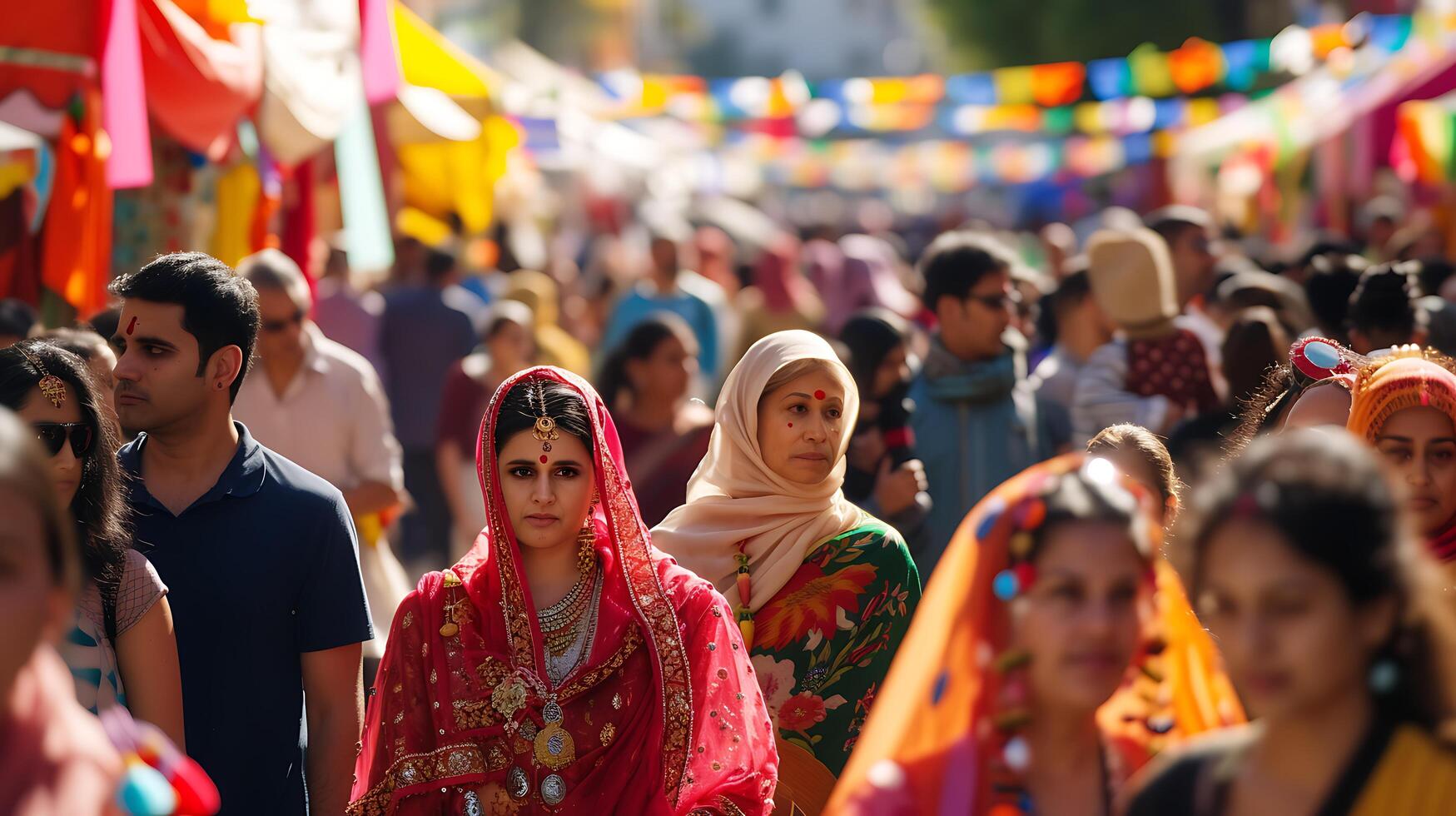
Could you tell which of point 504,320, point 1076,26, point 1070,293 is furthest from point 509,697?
point 1076,26

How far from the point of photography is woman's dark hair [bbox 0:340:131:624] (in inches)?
131

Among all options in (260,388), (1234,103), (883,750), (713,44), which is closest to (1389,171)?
(1234,103)

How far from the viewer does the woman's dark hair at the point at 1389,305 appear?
5793 mm

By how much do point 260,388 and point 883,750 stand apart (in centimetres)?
397

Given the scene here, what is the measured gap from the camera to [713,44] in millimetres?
97312

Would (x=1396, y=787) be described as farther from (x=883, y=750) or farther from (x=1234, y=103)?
(x=1234, y=103)

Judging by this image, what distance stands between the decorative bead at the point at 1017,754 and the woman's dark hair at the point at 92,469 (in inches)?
69.0

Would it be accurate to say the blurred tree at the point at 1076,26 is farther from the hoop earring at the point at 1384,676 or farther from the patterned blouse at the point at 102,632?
the hoop earring at the point at 1384,676

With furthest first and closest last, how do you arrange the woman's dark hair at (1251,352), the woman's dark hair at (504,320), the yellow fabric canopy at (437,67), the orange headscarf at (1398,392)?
the yellow fabric canopy at (437,67) → the woman's dark hair at (504,320) → the woman's dark hair at (1251,352) → the orange headscarf at (1398,392)

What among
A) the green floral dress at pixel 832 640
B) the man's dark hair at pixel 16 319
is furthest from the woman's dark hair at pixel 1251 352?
the man's dark hair at pixel 16 319

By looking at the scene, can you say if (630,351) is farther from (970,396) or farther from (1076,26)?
(1076,26)

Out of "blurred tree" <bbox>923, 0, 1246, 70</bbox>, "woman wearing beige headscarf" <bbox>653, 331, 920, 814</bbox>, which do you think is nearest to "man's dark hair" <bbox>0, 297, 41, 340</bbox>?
"woman wearing beige headscarf" <bbox>653, 331, 920, 814</bbox>

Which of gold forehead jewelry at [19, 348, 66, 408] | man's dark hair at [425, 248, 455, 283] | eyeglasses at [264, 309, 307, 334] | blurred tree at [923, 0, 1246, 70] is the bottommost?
gold forehead jewelry at [19, 348, 66, 408]

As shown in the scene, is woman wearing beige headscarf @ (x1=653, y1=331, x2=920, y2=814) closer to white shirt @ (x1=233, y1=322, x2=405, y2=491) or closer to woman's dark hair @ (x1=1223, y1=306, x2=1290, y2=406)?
white shirt @ (x1=233, y1=322, x2=405, y2=491)
